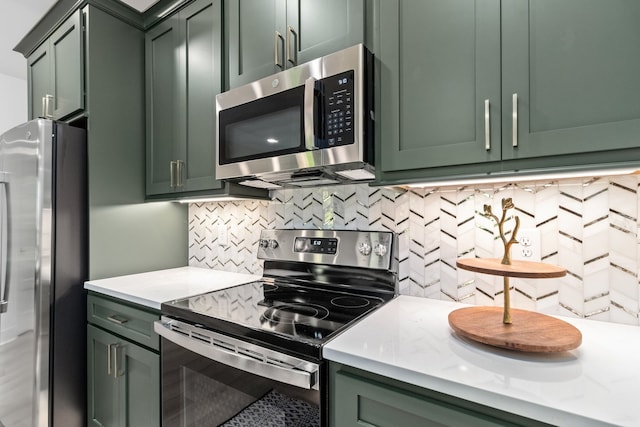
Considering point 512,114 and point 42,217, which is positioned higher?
point 512,114

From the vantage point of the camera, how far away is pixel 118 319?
4.78 ft

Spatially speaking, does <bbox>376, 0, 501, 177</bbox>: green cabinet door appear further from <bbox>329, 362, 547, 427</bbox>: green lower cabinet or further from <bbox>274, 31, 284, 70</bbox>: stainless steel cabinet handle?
<bbox>329, 362, 547, 427</bbox>: green lower cabinet

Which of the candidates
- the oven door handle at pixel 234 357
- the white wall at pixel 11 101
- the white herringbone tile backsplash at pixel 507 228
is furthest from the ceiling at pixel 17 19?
the oven door handle at pixel 234 357

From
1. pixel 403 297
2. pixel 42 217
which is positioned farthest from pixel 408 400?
pixel 42 217

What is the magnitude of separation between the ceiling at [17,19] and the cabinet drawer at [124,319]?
188cm

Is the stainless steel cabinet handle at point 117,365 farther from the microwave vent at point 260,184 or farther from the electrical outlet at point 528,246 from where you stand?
the electrical outlet at point 528,246

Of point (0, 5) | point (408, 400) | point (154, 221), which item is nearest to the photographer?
point (408, 400)

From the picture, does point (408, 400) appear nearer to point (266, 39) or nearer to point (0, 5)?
point (266, 39)

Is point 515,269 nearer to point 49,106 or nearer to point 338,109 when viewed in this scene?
point 338,109

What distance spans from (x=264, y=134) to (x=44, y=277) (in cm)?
132

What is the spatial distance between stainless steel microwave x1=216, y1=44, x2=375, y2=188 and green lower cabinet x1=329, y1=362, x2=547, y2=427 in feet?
2.19

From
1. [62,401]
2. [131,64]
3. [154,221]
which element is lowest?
[62,401]

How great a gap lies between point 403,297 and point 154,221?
1.59 m

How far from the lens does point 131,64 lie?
6.09ft
